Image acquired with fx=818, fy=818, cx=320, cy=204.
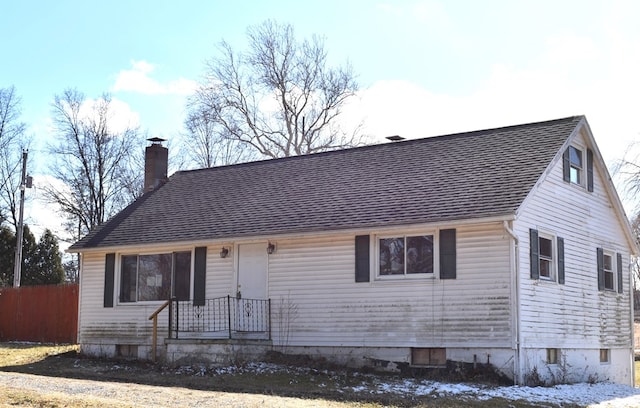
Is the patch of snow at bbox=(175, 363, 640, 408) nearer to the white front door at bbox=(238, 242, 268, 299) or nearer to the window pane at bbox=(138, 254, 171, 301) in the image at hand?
the white front door at bbox=(238, 242, 268, 299)

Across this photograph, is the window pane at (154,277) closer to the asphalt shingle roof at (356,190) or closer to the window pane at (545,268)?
the asphalt shingle roof at (356,190)

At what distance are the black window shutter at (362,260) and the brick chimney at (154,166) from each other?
408 inches

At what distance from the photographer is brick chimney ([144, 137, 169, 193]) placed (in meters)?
26.7

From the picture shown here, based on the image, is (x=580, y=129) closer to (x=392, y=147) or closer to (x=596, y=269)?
(x=596, y=269)

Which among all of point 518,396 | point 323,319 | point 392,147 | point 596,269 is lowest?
point 518,396

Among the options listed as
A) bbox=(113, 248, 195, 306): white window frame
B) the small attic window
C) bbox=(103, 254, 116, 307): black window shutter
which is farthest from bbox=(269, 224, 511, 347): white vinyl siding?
bbox=(103, 254, 116, 307): black window shutter

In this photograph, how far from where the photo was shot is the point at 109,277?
73.7ft

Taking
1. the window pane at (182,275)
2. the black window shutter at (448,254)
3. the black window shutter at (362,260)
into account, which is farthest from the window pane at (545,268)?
the window pane at (182,275)

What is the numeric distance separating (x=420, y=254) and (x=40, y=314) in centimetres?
1711

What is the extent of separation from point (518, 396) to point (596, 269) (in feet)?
23.4

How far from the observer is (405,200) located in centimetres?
1859

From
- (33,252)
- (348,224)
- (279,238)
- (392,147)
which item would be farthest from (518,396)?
(33,252)

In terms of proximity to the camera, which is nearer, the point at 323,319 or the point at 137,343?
the point at 323,319

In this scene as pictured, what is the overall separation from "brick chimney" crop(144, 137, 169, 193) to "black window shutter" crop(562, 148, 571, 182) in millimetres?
13124
